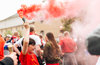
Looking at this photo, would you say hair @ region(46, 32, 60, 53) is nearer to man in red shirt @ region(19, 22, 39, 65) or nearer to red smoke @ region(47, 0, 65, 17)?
red smoke @ region(47, 0, 65, 17)

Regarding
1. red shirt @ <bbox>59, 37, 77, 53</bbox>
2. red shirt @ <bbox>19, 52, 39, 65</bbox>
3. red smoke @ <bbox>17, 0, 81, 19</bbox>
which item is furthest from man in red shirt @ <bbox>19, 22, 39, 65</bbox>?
red shirt @ <bbox>59, 37, 77, 53</bbox>

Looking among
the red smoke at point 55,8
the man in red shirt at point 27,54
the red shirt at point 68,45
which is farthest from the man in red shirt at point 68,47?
the man in red shirt at point 27,54

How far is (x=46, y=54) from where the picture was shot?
→ 15.5ft

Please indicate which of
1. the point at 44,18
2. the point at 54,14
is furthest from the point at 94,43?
the point at 44,18

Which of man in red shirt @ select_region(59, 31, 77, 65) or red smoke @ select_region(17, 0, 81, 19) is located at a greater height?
red smoke @ select_region(17, 0, 81, 19)

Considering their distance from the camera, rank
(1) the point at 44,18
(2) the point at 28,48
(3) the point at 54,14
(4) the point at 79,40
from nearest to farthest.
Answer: (2) the point at 28,48 → (3) the point at 54,14 → (1) the point at 44,18 → (4) the point at 79,40

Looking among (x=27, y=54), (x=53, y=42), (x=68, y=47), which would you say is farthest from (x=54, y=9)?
(x=27, y=54)

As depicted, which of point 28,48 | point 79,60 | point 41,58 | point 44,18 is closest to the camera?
point 28,48

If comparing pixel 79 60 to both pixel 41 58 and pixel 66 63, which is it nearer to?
pixel 66 63

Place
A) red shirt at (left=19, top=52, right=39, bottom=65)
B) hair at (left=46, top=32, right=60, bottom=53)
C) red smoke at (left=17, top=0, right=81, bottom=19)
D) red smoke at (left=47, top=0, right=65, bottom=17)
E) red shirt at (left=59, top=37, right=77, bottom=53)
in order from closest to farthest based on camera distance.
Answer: red shirt at (left=19, top=52, right=39, bottom=65)
hair at (left=46, top=32, right=60, bottom=53)
red smoke at (left=17, top=0, right=81, bottom=19)
red smoke at (left=47, top=0, right=65, bottom=17)
red shirt at (left=59, top=37, right=77, bottom=53)

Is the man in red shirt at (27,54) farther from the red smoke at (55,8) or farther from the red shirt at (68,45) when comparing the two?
the red shirt at (68,45)

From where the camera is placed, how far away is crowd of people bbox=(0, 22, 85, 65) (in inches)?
136

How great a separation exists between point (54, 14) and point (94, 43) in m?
4.79

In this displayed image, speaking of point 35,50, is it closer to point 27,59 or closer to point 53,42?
point 53,42
